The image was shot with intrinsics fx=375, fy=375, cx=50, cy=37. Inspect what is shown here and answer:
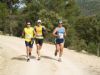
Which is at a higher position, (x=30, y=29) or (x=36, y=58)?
(x=30, y=29)

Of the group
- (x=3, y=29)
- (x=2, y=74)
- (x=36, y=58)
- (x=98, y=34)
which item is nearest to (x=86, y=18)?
(x=98, y=34)

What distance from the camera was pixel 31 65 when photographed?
17.1 meters

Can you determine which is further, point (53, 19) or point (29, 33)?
point (53, 19)

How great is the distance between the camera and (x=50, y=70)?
632 inches

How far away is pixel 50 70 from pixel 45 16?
134 ft

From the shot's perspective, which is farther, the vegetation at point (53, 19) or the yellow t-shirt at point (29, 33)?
the vegetation at point (53, 19)

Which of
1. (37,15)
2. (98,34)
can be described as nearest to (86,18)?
(98,34)

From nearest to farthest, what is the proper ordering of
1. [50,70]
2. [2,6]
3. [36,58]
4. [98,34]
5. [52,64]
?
[50,70] → [52,64] → [36,58] → [2,6] → [98,34]

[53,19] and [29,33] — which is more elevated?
[29,33]

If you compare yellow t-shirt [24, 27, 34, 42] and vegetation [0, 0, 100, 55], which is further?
vegetation [0, 0, 100, 55]

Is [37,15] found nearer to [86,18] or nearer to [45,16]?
[45,16]

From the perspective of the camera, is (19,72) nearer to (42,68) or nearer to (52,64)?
(42,68)

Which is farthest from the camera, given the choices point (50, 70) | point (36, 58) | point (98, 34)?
point (98, 34)

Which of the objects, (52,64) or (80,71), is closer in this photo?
(80,71)
